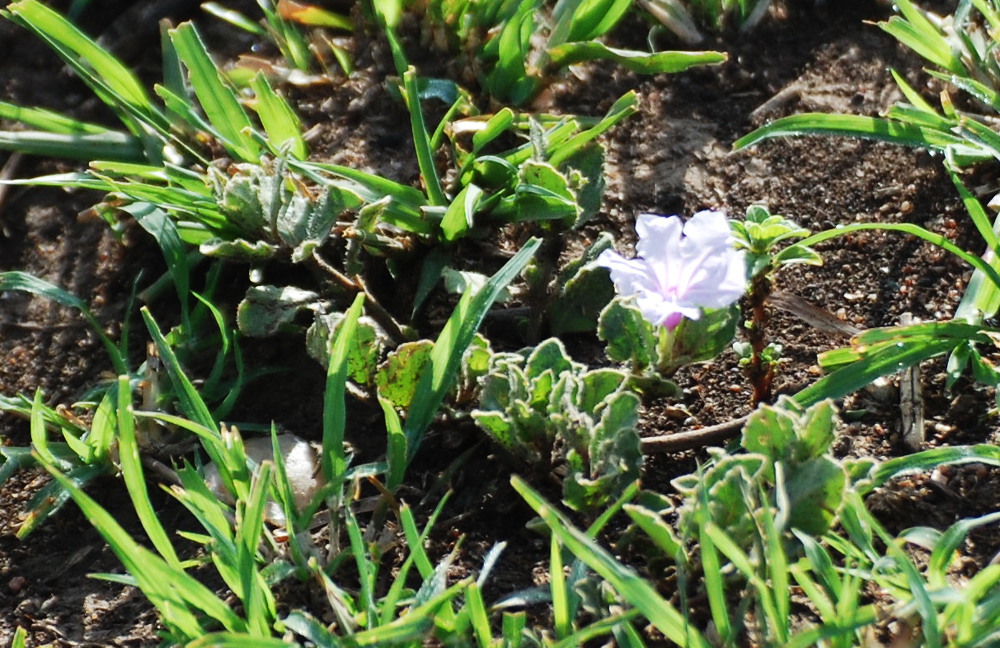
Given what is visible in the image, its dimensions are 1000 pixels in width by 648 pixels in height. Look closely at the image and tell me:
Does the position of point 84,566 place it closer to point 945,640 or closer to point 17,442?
point 17,442

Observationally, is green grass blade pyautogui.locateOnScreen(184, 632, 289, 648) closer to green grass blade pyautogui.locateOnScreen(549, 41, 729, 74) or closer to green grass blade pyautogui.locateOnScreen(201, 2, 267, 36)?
green grass blade pyautogui.locateOnScreen(549, 41, 729, 74)

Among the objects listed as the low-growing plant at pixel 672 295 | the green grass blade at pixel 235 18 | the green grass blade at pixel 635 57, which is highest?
the green grass blade at pixel 235 18

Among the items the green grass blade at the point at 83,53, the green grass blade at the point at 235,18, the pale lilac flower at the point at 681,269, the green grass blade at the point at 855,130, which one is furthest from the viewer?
the green grass blade at the point at 235,18

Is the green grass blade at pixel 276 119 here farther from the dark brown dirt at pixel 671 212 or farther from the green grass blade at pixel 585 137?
the green grass blade at pixel 585 137

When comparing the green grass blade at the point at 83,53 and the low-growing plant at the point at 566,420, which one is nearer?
the low-growing plant at the point at 566,420

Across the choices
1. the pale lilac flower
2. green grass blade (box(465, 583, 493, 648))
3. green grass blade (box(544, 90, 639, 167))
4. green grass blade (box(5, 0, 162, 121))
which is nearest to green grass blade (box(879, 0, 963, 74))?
green grass blade (box(544, 90, 639, 167))

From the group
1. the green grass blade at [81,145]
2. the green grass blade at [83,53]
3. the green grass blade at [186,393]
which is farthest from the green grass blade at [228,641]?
the green grass blade at [81,145]
